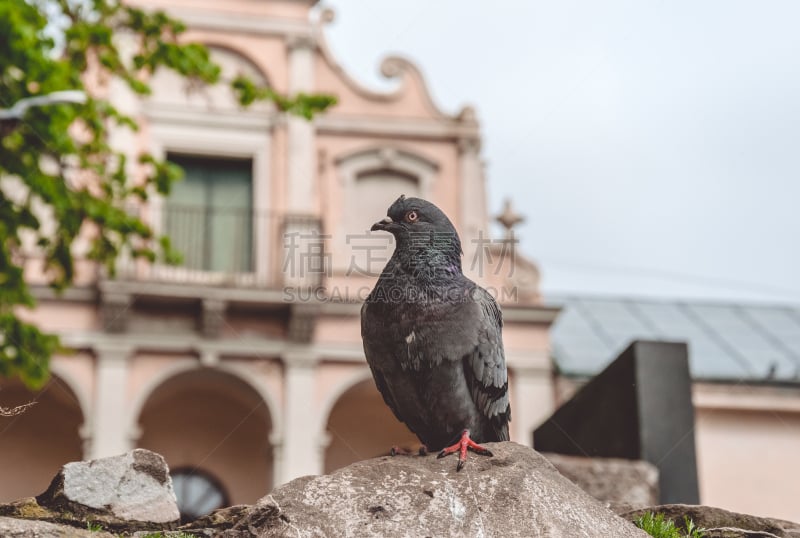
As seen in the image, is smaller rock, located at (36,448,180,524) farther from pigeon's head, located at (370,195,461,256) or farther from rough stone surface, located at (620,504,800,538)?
rough stone surface, located at (620,504,800,538)

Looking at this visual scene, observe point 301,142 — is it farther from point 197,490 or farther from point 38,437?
point 38,437

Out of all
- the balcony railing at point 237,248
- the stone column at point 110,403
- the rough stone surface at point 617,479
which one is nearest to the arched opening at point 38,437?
the stone column at point 110,403

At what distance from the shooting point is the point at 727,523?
5633 mm

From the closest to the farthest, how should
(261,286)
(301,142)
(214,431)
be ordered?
(261,286), (214,431), (301,142)

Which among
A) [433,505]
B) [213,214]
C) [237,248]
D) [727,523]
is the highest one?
[213,214]

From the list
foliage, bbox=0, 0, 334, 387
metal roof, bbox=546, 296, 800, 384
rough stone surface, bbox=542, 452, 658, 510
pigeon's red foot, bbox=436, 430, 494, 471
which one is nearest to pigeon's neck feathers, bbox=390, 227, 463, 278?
pigeon's red foot, bbox=436, 430, 494, 471

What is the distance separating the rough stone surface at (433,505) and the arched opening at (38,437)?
10062 millimetres

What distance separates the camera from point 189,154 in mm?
19984

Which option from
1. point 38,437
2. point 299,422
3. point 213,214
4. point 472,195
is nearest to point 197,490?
point 299,422

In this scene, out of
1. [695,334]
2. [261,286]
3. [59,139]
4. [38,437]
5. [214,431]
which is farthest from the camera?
[695,334]

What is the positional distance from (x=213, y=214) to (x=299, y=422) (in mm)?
3778

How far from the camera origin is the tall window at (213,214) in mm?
19438

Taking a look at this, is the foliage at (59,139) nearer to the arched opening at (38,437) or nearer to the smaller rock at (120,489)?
the arched opening at (38,437)

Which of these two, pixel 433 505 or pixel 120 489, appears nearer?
pixel 433 505
